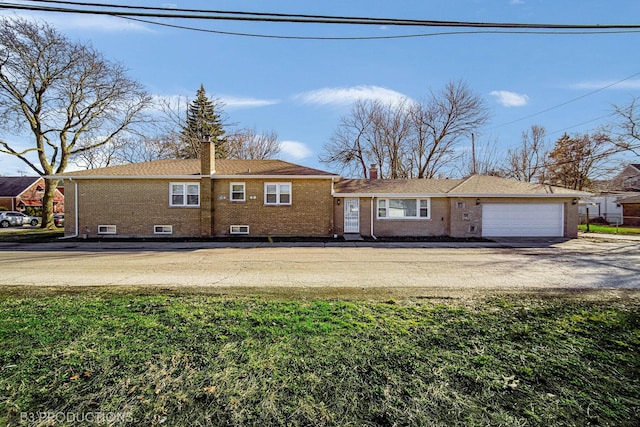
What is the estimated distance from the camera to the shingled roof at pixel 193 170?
55.9 ft

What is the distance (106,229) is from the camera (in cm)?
1712

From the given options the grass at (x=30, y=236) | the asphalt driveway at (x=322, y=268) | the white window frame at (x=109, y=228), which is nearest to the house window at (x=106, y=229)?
the white window frame at (x=109, y=228)

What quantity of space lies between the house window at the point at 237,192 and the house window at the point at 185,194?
1.89 metres

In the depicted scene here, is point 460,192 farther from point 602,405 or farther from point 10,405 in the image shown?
point 10,405

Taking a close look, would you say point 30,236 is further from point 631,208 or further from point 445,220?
point 631,208

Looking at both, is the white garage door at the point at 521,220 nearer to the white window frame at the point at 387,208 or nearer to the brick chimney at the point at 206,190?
the white window frame at the point at 387,208

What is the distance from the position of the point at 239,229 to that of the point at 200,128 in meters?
20.0

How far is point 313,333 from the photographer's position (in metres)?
3.84

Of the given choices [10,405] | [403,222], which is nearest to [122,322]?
[10,405]

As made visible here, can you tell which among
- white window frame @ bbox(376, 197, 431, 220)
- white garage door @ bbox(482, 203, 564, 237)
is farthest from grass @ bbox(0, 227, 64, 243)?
white garage door @ bbox(482, 203, 564, 237)

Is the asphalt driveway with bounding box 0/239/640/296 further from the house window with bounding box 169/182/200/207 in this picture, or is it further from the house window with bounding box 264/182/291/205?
the house window with bounding box 264/182/291/205

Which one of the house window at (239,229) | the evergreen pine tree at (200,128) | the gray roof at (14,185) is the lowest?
the house window at (239,229)

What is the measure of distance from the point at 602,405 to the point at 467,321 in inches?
68.8

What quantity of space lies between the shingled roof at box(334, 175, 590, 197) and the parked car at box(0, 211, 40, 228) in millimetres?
31065
